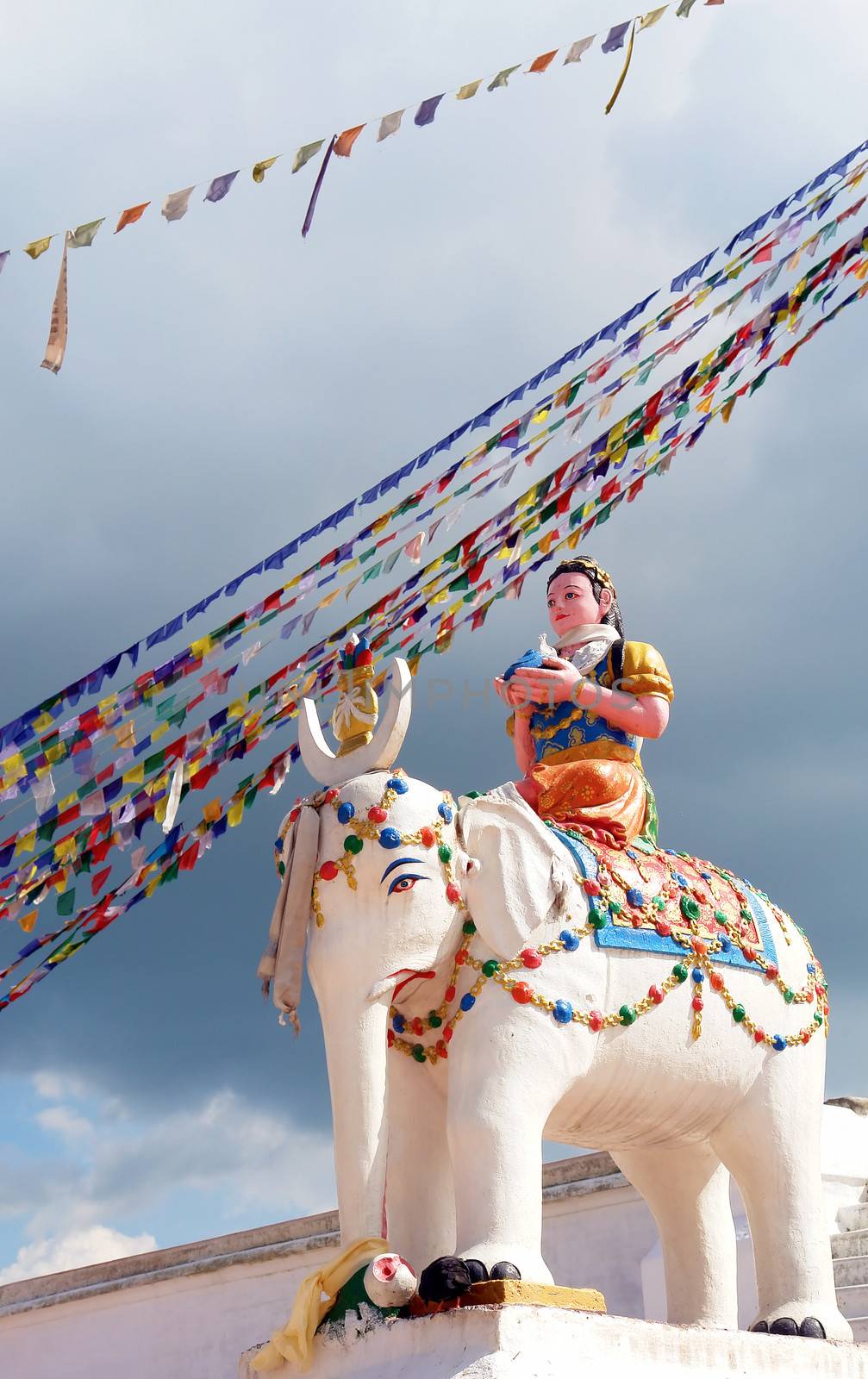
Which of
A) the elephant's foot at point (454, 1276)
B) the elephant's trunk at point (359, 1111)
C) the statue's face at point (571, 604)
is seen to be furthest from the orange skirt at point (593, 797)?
the elephant's foot at point (454, 1276)

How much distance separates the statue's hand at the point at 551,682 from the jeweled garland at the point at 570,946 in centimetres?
60

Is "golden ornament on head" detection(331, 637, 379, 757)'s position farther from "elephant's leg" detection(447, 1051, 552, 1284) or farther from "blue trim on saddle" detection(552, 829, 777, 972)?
"elephant's leg" detection(447, 1051, 552, 1284)

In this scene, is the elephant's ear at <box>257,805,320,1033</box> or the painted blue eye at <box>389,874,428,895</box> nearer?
the painted blue eye at <box>389,874,428,895</box>

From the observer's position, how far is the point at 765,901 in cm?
621

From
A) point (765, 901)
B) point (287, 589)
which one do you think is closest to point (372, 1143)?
point (765, 901)

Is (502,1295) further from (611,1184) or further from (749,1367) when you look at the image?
(611,1184)

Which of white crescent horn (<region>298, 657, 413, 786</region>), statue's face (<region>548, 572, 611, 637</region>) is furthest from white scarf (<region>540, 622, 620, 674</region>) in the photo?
white crescent horn (<region>298, 657, 413, 786</region>)

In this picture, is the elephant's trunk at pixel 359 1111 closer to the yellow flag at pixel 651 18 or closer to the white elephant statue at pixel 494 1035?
the white elephant statue at pixel 494 1035

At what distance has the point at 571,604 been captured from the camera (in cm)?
648

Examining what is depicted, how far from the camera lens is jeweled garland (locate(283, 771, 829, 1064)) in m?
5.33

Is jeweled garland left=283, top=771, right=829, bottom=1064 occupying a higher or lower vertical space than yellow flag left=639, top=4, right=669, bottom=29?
lower

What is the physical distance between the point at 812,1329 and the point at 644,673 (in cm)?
241

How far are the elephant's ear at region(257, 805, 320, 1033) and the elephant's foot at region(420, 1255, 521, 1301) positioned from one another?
3.24 feet

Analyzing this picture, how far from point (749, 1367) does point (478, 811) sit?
2029mm
